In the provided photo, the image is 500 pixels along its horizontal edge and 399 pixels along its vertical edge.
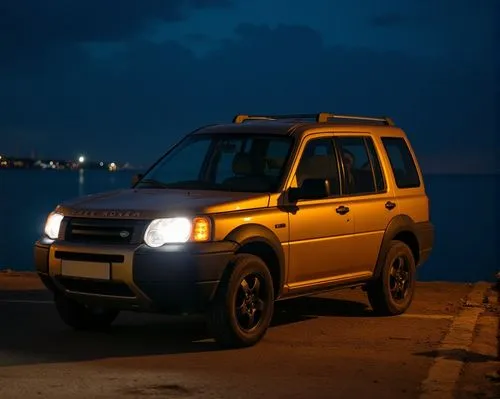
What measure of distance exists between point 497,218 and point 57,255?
82.2 metres

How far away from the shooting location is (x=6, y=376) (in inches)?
277

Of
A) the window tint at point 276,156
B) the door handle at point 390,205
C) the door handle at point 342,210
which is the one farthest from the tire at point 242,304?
the door handle at point 390,205

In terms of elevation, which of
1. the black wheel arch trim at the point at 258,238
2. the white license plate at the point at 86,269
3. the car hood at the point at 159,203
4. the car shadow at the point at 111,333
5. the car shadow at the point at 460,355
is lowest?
the car shadow at the point at 460,355

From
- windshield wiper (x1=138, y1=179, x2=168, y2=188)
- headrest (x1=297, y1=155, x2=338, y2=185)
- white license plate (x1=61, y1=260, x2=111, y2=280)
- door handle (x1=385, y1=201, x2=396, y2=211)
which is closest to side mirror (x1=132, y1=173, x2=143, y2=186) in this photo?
windshield wiper (x1=138, y1=179, x2=168, y2=188)

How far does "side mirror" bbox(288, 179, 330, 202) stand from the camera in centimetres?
864

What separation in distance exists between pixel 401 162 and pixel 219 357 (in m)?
3.83

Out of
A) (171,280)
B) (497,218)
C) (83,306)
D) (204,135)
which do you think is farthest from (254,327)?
(497,218)

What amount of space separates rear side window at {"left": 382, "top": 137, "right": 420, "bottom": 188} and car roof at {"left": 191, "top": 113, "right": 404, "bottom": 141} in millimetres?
104

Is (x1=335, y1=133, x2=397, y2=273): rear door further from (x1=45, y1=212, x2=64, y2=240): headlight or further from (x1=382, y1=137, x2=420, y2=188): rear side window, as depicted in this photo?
(x1=45, y1=212, x2=64, y2=240): headlight

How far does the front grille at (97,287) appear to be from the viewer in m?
7.88

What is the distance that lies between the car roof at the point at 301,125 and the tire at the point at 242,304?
1565mm

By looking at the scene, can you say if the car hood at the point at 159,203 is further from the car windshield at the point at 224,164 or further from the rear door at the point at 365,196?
the rear door at the point at 365,196

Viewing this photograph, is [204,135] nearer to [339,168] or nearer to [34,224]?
[339,168]

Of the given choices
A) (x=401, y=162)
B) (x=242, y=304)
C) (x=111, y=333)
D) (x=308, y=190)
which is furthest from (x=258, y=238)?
(x=401, y=162)
